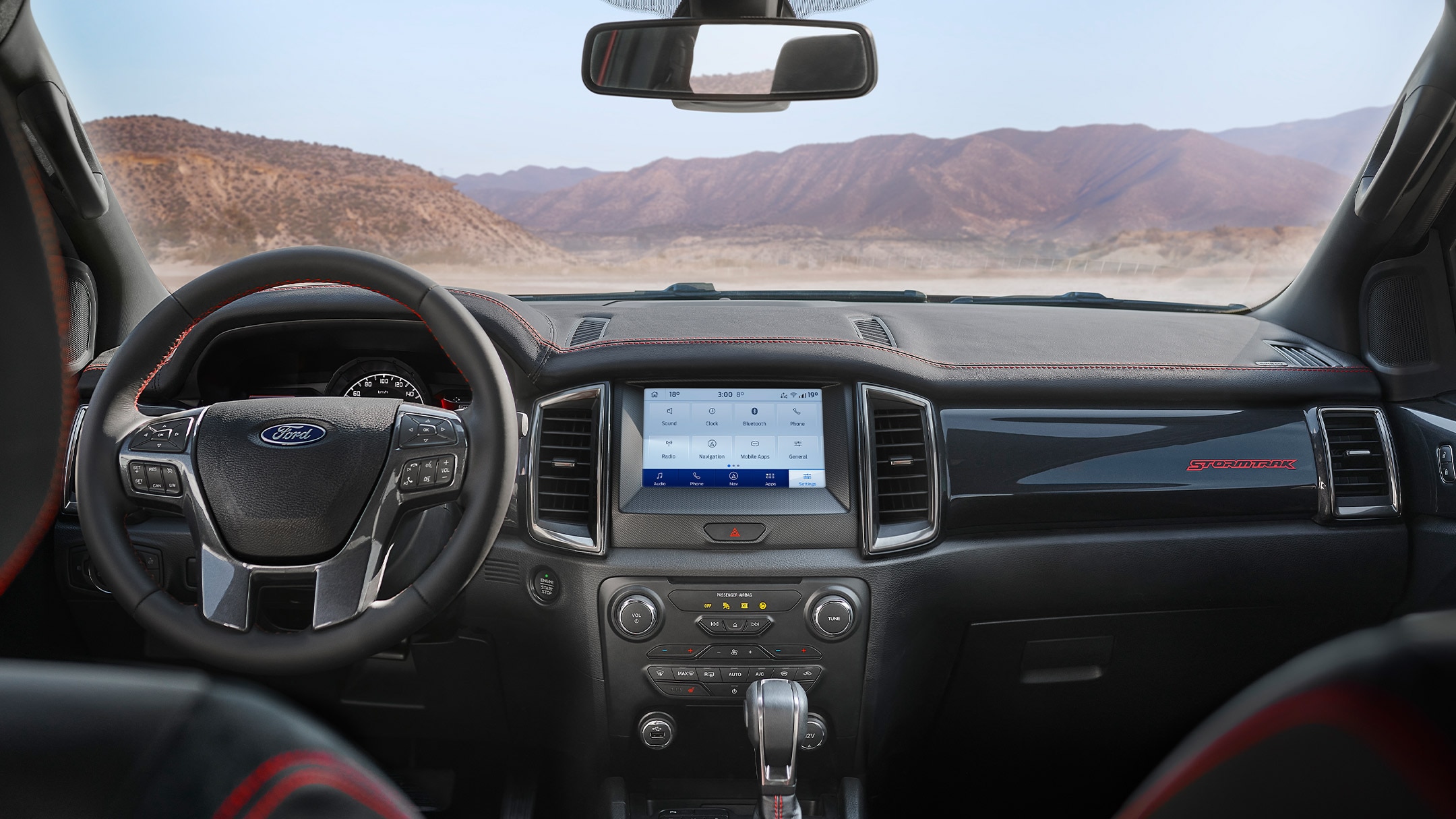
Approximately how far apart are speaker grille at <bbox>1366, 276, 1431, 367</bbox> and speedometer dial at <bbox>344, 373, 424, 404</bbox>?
2.85m

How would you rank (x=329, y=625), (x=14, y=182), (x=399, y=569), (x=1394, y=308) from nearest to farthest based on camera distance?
(x=329, y=625) → (x=399, y=569) → (x=14, y=182) → (x=1394, y=308)

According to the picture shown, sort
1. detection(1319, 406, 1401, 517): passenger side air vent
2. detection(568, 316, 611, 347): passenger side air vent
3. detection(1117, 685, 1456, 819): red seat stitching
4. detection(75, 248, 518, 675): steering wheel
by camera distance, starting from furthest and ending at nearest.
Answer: detection(1319, 406, 1401, 517): passenger side air vent → detection(568, 316, 611, 347): passenger side air vent → detection(75, 248, 518, 675): steering wheel → detection(1117, 685, 1456, 819): red seat stitching

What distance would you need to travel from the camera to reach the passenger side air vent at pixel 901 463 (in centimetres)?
246

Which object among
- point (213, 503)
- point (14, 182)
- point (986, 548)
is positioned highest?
point (14, 182)

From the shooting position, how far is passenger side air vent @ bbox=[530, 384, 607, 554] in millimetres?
2418

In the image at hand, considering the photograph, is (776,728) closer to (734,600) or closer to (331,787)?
(734,600)

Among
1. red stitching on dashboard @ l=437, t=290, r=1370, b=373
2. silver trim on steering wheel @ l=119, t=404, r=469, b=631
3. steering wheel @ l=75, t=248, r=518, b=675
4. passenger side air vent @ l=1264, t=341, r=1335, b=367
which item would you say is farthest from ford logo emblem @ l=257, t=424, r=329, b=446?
passenger side air vent @ l=1264, t=341, r=1335, b=367

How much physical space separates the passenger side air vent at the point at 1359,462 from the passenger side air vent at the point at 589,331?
207 cm

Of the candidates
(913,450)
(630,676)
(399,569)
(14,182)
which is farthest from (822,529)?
(14,182)

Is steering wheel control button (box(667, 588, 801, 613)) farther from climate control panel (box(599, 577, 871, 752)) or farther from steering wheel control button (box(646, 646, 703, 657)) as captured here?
steering wheel control button (box(646, 646, 703, 657))

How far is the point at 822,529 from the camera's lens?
2439mm

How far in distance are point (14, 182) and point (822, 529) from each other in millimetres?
2181

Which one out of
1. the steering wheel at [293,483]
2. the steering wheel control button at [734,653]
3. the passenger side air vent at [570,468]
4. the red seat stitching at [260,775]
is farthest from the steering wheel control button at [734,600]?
the red seat stitching at [260,775]

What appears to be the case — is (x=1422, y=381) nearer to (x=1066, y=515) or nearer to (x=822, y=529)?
(x=1066, y=515)
